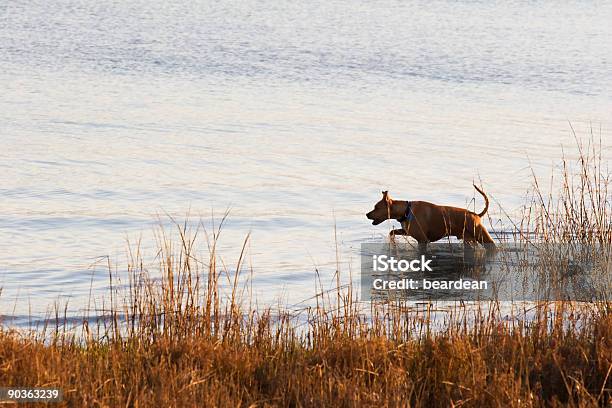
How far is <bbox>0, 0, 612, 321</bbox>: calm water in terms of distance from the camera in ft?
36.3

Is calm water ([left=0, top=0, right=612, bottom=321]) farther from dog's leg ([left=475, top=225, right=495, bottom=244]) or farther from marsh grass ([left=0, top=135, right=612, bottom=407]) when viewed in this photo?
marsh grass ([left=0, top=135, right=612, bottom=407])

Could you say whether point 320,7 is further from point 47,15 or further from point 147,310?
point 147,310

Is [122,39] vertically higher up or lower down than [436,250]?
higher up

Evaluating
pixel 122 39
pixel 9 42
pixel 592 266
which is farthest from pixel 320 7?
pixel 592 266

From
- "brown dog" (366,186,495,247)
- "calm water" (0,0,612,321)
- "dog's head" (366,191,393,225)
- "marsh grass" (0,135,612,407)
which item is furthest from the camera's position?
"calm water" (0,0,612,321)

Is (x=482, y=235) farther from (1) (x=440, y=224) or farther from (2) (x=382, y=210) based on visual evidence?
(2) (x=382, y=210)

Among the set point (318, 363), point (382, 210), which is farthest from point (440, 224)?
point (318, 363)

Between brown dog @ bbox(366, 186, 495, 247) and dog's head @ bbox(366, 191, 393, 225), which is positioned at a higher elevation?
dog's head @ bbox(366, 191, 393, 225)

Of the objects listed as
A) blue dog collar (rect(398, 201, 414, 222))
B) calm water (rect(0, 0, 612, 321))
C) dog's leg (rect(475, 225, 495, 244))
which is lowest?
dog's leg (rect(475, 225, 495, 244))

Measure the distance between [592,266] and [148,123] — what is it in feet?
38.8

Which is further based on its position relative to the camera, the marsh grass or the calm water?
the calm water

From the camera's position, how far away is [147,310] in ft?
21.8

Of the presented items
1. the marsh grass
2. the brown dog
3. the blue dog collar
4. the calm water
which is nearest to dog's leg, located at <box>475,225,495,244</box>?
the brown dog

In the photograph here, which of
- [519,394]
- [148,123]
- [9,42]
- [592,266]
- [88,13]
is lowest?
[519,394]
